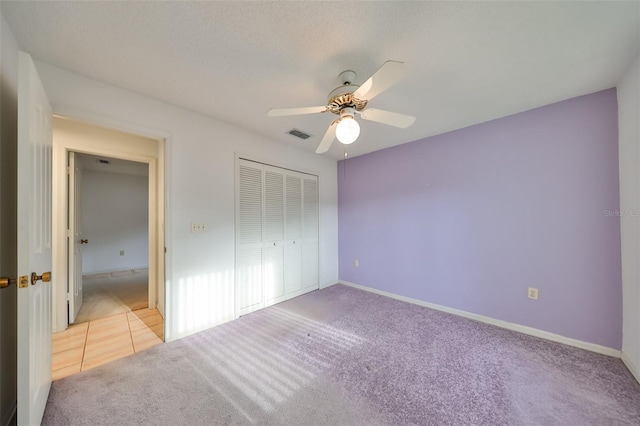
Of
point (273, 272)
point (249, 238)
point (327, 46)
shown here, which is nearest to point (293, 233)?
point (273, 272)

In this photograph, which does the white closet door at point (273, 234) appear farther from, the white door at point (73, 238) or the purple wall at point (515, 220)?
the white door at point (73, 238)

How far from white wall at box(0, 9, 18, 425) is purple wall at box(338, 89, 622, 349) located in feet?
11.9

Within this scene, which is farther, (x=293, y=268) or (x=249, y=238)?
(x=293, y=268)

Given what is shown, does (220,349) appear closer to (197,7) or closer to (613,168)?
(197,7)

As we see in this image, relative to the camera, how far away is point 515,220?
248 cm

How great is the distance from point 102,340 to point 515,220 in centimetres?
450

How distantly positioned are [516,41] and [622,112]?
134 centimetres

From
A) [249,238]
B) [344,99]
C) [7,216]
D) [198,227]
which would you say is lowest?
[249,238]

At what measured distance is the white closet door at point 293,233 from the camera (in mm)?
3449

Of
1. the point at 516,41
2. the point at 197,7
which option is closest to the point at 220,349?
the point at 197,7

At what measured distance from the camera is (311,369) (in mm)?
1836

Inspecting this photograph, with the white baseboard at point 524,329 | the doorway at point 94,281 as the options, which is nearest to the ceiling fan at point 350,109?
the doorway at point 94,281

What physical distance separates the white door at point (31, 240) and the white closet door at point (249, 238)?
157 cm

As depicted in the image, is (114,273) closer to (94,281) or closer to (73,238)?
(94,281)
